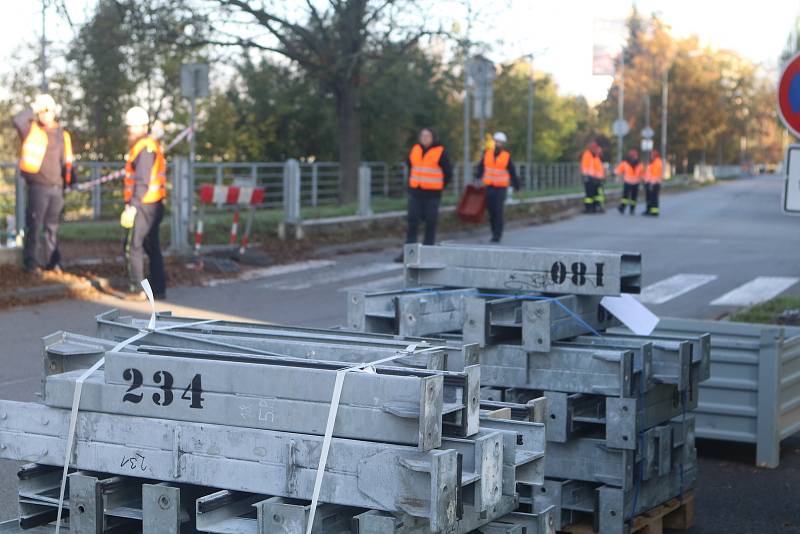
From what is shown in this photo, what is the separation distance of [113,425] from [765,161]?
7119 inches

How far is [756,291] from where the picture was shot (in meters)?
14.9

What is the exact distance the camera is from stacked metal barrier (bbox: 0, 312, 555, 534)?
11.9 feet

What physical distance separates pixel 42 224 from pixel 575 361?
9.97 metres

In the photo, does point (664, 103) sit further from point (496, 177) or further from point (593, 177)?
point (496, 177)

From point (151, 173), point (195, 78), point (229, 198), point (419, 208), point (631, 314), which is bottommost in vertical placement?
point (631, 314)

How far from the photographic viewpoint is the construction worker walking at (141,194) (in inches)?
510

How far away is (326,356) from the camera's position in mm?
4285

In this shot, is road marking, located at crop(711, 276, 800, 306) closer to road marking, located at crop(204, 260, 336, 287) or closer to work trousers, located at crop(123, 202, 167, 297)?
road marking, located at crop(204, 260, 336, 287)

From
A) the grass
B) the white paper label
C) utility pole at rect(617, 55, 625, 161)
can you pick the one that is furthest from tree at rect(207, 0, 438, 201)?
utility pole at rect(617, 55, 625, 161)

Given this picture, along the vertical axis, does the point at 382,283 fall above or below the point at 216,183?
below

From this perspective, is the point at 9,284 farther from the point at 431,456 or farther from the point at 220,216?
the point at 431,456

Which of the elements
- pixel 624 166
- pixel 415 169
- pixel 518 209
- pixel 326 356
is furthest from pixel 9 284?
pixel 624 166

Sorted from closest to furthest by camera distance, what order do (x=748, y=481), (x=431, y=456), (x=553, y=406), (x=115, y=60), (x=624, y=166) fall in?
(x=431, y=456), (x=553, y=406), (x=748, y=481), (x=115, y=60), (x=624, y=166)

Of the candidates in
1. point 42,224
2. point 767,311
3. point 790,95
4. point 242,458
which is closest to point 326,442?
point 242,458
